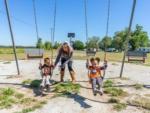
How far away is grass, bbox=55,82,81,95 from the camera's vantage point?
8234 millimetres

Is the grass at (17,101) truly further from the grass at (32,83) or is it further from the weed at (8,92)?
the grass at (32,83)

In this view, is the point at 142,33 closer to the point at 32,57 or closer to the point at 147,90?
the point at 32,57

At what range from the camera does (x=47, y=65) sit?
8.64 m

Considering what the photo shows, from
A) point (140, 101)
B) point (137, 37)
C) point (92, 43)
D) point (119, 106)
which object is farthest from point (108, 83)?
point (137, 37)

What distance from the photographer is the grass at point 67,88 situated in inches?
324

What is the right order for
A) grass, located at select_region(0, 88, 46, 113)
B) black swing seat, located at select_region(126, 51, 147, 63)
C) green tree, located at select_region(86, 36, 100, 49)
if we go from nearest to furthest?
grass, located at select_region(0, 88, 46, 113)
green tree, located at select_region(86, 36, 100, 49)
black swing seat, located at select_region(126, 51, 147, 63)

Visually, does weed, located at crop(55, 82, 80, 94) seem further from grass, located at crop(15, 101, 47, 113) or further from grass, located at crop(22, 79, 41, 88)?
grass, located at crop(15, 101, 47, 113)

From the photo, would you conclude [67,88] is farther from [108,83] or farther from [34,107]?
[34,107]

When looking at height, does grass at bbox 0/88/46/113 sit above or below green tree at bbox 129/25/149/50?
below

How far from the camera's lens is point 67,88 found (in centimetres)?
857

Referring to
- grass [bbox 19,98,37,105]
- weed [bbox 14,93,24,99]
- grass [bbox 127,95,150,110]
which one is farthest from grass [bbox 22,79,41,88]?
grass [bbox 127,95,150,110]

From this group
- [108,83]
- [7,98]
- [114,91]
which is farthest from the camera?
[108,83]

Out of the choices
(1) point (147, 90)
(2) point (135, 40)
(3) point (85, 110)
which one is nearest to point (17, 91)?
(3) point (85, 110)

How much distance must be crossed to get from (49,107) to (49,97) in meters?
0.85
